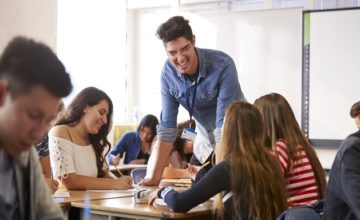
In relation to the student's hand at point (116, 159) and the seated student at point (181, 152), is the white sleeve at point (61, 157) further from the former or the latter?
the student's hand at point (116, 159)

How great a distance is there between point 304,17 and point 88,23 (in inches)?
103

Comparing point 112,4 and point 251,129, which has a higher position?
point 112,4

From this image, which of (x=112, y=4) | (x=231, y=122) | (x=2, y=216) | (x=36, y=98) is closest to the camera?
(x=36, y=98)

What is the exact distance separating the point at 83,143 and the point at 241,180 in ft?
4.40

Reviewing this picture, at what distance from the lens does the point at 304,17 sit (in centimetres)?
584

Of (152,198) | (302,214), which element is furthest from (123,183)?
(302,214)

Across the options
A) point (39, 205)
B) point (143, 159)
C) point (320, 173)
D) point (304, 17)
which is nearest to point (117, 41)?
point (143, 159)

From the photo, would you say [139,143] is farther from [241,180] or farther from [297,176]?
[241,180]

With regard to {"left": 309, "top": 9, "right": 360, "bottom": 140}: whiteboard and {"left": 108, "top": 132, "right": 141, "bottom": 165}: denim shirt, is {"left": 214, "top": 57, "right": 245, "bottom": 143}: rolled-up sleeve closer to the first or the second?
{"left": 108, "top": 132, "right": 141, "bottom": 165}: denim shirt

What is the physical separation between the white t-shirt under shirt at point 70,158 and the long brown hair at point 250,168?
1096 mm

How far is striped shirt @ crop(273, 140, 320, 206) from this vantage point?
255 cm

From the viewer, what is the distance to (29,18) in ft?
15.1

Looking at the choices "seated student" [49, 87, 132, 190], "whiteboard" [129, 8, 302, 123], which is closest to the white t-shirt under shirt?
"seated student" [49, 87, 132, 190]

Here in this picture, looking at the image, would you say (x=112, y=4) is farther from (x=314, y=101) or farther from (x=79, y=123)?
(x=79, y=123)
